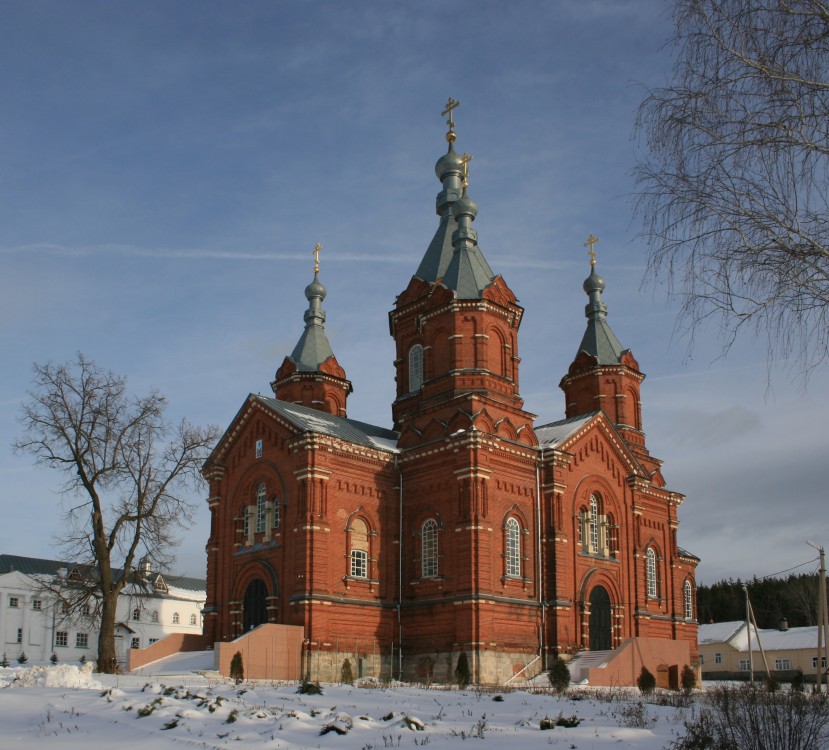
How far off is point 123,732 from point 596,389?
98.8 ft

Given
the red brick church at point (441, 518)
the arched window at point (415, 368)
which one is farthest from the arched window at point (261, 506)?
the arched window at point (415, 368)

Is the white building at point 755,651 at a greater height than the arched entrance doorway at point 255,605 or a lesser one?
lesser

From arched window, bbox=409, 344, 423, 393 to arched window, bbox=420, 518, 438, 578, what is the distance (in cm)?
621

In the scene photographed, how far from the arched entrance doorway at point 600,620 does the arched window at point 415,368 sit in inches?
384

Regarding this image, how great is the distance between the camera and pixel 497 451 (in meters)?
30.1

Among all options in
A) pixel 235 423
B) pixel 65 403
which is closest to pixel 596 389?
pixel 235 423

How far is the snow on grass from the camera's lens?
11.5 metres

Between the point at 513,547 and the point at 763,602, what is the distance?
188 ft

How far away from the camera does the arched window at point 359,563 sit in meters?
29.8

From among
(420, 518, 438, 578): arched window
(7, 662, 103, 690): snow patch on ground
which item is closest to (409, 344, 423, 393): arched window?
(420, 518, 438, 578): arched window

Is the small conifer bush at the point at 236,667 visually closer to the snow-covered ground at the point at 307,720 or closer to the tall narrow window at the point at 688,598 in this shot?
the snow-covered ground at the point at 307,720

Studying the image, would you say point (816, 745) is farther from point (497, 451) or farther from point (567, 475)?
point (567, 475)

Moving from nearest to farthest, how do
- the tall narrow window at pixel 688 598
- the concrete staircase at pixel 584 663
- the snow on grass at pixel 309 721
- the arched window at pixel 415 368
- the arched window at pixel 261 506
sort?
1. the snow on grass at pixel 309 721
2. the concrete staircase at pixel 584 663
3. the arched window at pixel 261 506
4. the arched window at pixel 415 368
5. the tall narrow window at pixel 688 598

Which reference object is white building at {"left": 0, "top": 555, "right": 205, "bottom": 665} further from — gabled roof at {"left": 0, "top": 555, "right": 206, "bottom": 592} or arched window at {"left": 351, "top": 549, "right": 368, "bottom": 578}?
arched window at {"left": 351, "top": 549, "right": 368, "bottom": 578}
